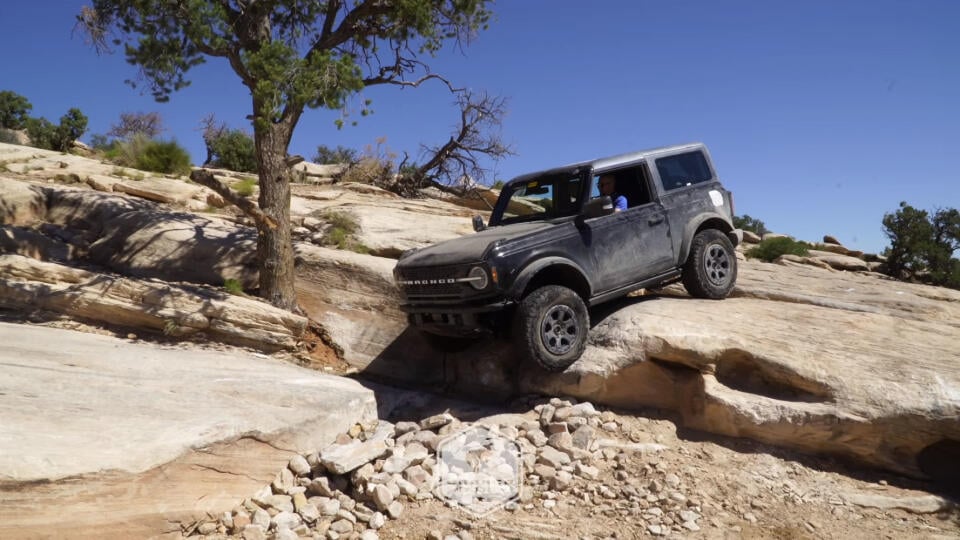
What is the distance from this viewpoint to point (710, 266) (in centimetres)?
730

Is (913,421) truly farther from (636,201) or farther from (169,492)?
(169,492)

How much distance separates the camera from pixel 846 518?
4.75 metres

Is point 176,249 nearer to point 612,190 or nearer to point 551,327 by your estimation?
point 551,327

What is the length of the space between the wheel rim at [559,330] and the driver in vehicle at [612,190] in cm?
153

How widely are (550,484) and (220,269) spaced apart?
6192 mm

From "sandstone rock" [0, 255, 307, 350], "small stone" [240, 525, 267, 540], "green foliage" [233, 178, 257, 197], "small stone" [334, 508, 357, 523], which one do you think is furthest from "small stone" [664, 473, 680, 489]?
"green foliage" [233, 178, 257, 197]

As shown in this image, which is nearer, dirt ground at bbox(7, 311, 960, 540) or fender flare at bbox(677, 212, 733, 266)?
dirt ground at bbox(7, 311, 960, 540)

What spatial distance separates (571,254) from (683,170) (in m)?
2.42

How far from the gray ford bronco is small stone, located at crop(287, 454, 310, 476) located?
69.9 inches

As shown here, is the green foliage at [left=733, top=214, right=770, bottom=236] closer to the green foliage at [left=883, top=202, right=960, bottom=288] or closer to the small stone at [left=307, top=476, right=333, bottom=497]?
the green foliage at [left=883, top=202, right=960, bottom=288]

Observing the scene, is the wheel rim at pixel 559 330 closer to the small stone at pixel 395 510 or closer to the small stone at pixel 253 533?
the small stone at pixel 395 510

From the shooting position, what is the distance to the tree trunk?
7887 mm

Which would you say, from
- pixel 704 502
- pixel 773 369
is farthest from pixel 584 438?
pixel 773 369

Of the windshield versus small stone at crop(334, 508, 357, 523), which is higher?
the windshield
